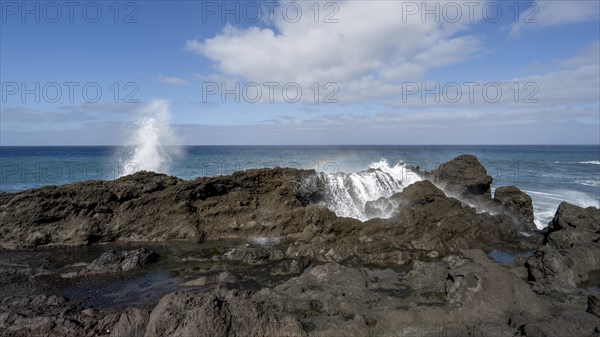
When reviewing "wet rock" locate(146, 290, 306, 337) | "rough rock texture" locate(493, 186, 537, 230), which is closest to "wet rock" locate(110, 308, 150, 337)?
"wet rock" locate(146, 290, 306, 337)

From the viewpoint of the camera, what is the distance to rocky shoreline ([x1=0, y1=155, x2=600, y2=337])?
6.25 meters

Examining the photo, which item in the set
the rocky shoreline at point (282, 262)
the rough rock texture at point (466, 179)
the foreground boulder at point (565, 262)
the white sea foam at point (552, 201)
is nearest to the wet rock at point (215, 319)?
the rocky shoreline at point (282, 262)

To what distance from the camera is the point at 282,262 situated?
11.0 metres

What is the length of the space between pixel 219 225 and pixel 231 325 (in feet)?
30.7

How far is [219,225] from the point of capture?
15.0 metres

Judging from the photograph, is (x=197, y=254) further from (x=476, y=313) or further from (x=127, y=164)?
(x=127, y=164)

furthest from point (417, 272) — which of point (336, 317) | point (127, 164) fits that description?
point (127, 164)

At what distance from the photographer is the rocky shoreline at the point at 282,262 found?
246 inches

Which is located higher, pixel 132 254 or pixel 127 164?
pixel 127 164

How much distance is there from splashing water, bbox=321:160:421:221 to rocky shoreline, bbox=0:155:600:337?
0.60 metres

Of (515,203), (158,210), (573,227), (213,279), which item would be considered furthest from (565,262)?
(158,210)

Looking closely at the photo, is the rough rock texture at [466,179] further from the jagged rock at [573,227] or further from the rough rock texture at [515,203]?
the jagged rock at [573,227]

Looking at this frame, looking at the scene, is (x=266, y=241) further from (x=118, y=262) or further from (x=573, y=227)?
(x=573, y=227)

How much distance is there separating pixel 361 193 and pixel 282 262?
871 centimetres
